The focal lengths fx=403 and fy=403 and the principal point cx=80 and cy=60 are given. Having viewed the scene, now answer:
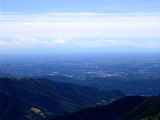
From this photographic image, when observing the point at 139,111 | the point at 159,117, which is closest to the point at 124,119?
the point at 139,111

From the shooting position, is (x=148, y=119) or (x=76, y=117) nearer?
(x=148, y=119)

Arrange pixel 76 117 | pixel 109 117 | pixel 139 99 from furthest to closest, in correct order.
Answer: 1. pixel 139 99
2. pixel 76 117
3. pixel 109 117

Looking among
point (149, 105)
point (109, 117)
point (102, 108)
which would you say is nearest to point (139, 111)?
point (149, 105)

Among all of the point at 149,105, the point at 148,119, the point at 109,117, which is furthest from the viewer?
the point at 109,117

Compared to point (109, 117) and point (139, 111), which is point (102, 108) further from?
point (139, 111)

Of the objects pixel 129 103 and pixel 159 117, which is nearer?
pixel 159 117

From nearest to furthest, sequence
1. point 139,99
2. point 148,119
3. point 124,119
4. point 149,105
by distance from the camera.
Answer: point 148,119 < point 124,119 < point 149,105 < point 139,99

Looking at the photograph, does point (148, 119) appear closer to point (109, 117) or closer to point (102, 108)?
point (109, 117)

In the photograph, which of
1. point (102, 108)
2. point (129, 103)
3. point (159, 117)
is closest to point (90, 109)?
point (102, 108)

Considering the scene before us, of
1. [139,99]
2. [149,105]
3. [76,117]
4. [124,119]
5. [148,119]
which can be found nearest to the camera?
[148,119]
